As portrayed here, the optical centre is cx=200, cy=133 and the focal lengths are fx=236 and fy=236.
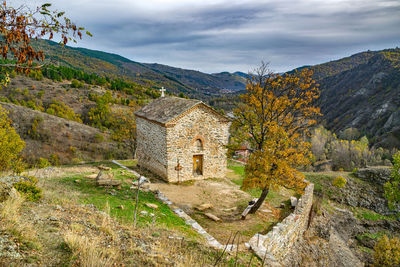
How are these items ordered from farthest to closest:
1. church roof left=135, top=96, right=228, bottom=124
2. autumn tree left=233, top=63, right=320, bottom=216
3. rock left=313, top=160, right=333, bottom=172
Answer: rock left=313, top=160, right=333, bottom=172, church roof left=135, top=96, right=228, bottom=124, autumn tree left=233, top=63, right=320, bottom=216

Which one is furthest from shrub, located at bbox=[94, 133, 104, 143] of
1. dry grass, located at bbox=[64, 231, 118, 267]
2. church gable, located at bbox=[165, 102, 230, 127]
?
dry grass, located at bbox=[64, 231, 118, 267]

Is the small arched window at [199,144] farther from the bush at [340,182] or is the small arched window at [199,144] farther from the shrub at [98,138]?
the shrub at [98,138]

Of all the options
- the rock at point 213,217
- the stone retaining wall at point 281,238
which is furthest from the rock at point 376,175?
the rock at point 213,217

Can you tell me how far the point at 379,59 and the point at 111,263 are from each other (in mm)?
121676

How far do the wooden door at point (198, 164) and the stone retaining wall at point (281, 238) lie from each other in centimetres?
703

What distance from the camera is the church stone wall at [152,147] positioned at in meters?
16.2

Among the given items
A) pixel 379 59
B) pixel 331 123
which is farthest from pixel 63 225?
pixel 379 59

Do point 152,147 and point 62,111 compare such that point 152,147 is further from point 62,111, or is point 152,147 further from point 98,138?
point 62,111

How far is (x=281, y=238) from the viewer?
989 centimetres

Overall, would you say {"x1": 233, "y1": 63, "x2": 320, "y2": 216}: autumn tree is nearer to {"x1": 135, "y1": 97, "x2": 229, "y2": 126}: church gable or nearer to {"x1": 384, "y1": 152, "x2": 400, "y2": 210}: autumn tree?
{"x1": 135, "y1": 97, "x2": 229, "y2": 126}: church gable

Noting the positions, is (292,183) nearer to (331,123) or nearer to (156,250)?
(156,250)

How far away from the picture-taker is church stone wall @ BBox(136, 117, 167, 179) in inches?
639

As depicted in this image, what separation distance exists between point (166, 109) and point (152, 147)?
9.92ft

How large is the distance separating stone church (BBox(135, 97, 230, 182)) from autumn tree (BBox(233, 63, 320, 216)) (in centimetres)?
460
